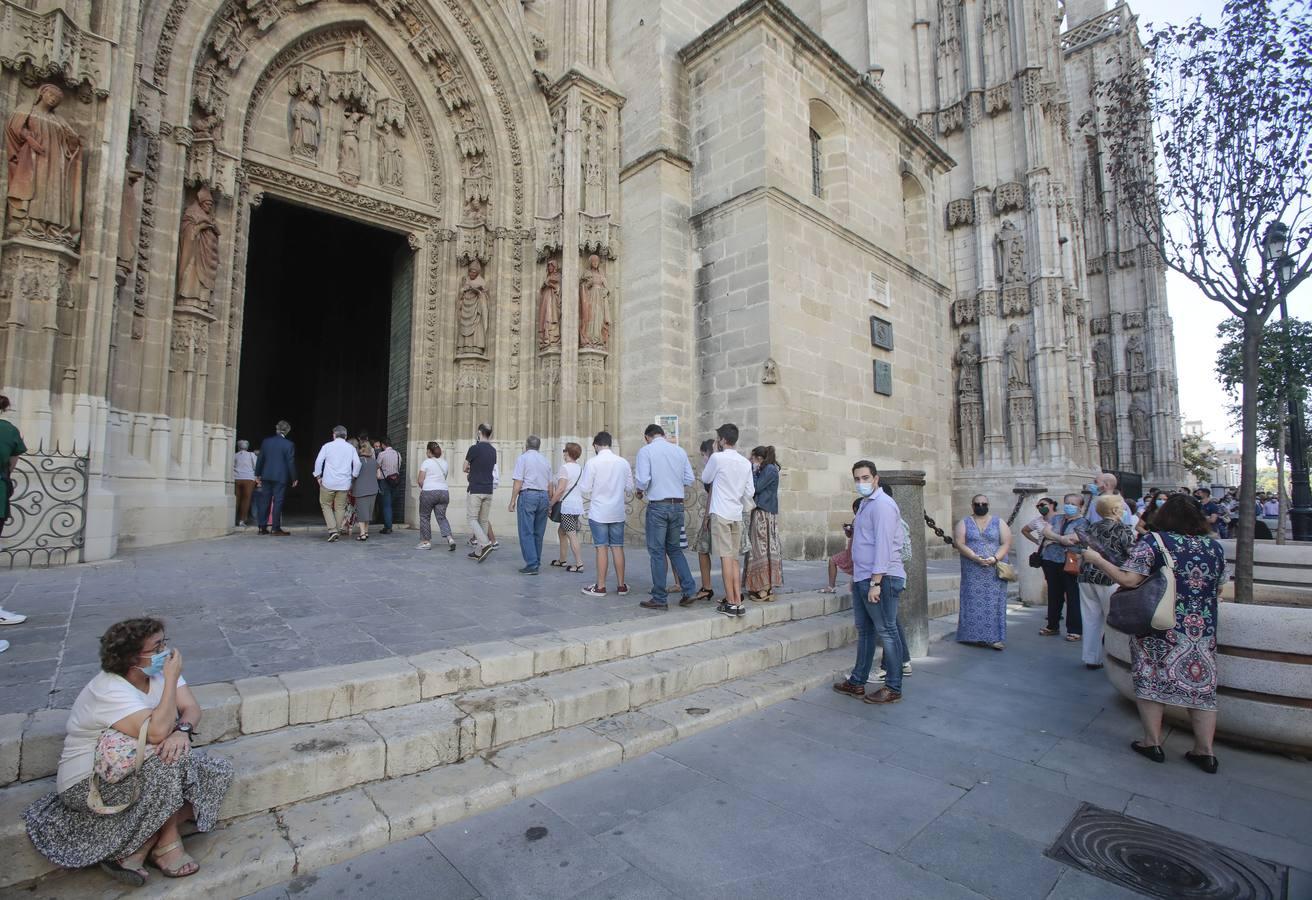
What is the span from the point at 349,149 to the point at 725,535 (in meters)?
10.6

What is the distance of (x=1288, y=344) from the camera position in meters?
15.5

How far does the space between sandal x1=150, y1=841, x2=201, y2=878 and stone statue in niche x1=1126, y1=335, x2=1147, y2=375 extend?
37920 mm

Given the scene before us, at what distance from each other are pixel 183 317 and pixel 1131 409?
3675cm

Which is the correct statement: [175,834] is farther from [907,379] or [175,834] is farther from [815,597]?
[907,379]

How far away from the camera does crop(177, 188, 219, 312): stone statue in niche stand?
29.2 ft

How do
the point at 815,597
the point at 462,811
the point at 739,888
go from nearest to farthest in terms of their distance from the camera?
1. the point at 739,888
2. the point at 462,811
3. the point at 815,597

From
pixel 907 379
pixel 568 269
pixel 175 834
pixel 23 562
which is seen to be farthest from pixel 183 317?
pixel 907 379

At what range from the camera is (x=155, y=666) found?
2426mm

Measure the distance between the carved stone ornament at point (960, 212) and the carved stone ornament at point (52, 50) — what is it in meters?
24.4

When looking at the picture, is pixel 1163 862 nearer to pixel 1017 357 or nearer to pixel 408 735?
pixel 408 735

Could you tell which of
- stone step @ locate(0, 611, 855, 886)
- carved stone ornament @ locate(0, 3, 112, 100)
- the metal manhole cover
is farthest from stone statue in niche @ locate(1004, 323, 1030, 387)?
carved stone ornament @ locate(0, 3, 112, 100)

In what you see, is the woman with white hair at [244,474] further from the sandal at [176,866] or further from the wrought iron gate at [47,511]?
the sandal at [176,866]

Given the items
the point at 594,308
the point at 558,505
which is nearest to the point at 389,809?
the point at 558,505

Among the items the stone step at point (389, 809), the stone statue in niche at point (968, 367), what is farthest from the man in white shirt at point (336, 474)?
the stone statue in niche at point (968, 367)
